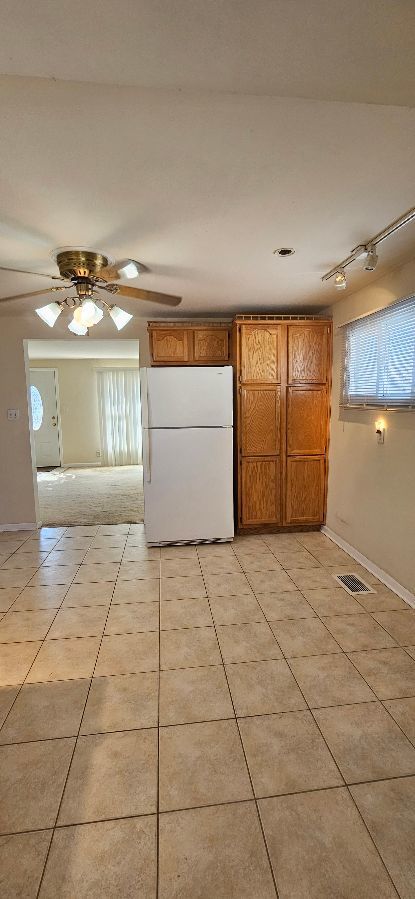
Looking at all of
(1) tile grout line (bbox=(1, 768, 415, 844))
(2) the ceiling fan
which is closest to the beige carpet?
(2) the ceiling fan

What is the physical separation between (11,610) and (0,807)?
1.35 meters

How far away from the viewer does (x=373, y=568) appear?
9.50 feet

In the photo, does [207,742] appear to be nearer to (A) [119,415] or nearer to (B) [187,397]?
(B) [187,397]

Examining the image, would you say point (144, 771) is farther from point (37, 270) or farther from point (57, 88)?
point (37, 270)

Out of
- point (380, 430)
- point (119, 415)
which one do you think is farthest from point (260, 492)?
point (119, 415)

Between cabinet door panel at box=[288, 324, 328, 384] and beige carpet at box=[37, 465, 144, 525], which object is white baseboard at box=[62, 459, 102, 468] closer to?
beige carpet at box=[37, 465, 144, 525]

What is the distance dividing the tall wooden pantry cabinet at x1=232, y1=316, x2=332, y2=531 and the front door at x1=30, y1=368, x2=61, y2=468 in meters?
5.04

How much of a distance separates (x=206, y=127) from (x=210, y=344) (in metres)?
2.45

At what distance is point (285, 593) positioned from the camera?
262 cm

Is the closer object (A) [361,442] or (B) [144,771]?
(B) [144,771]

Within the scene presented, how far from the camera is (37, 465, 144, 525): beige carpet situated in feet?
14.5

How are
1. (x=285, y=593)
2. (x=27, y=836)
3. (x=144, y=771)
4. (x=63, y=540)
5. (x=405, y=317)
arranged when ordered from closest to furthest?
(x=27, y=836)
(x=144, y=771)
(x=405, y=317)
(x=285, y=593)
(x=63, y=540)

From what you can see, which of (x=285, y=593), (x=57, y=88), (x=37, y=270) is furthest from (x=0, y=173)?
(x=285, y=593)

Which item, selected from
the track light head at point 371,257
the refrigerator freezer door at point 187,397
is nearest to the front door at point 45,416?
the refrigerator freezer door at point 187,397
